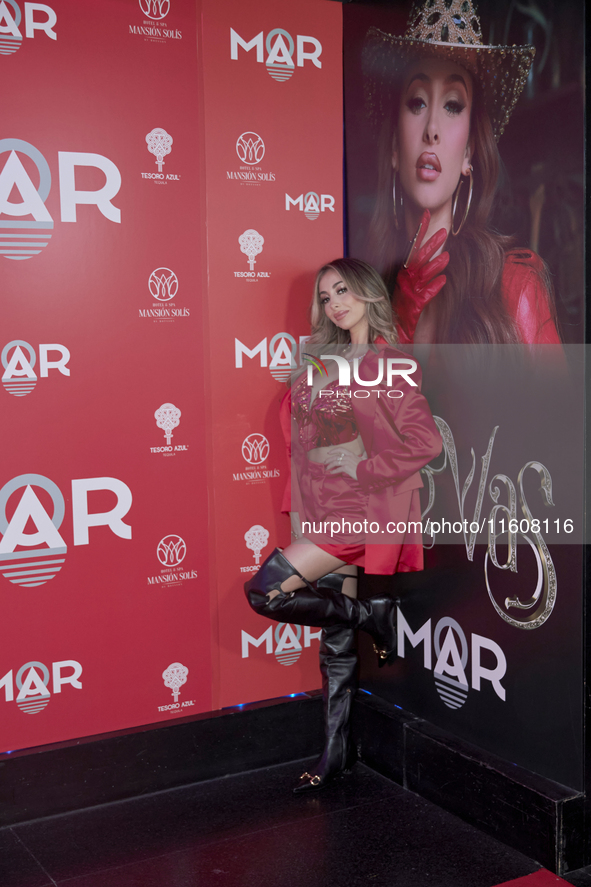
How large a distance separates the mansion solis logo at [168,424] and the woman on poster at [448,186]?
89 cm

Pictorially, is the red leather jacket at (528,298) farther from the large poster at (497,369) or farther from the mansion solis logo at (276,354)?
the mansion solis logo at (276,354)

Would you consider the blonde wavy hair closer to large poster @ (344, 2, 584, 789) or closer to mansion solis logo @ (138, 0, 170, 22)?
large poster @ (344, 2, 584, 789)

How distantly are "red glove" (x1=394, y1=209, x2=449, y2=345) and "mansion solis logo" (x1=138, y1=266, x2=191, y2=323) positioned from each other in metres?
0.81

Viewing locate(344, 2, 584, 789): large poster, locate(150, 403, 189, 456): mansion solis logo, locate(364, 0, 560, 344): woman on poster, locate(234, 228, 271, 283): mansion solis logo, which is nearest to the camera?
locate(344, 2, 584, 789): large poster

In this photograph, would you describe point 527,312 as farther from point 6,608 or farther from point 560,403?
point 6,608

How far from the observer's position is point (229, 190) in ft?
10.1

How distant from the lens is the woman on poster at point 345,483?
277 centimetres

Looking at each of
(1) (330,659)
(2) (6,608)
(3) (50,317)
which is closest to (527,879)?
(1) (330,659)

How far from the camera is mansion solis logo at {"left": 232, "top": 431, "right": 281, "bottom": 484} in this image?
3.17 meters

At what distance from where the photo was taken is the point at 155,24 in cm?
290

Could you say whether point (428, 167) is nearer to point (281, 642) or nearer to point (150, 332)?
point (150, 332)

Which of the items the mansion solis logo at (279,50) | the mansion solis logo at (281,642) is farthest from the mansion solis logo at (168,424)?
the mansion solis logo at (279,50)

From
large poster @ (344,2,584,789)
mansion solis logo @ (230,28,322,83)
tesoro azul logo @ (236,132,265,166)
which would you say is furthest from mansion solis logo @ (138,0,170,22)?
large poster @ (344,2,584,789)

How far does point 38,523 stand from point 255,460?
2.80 feet
